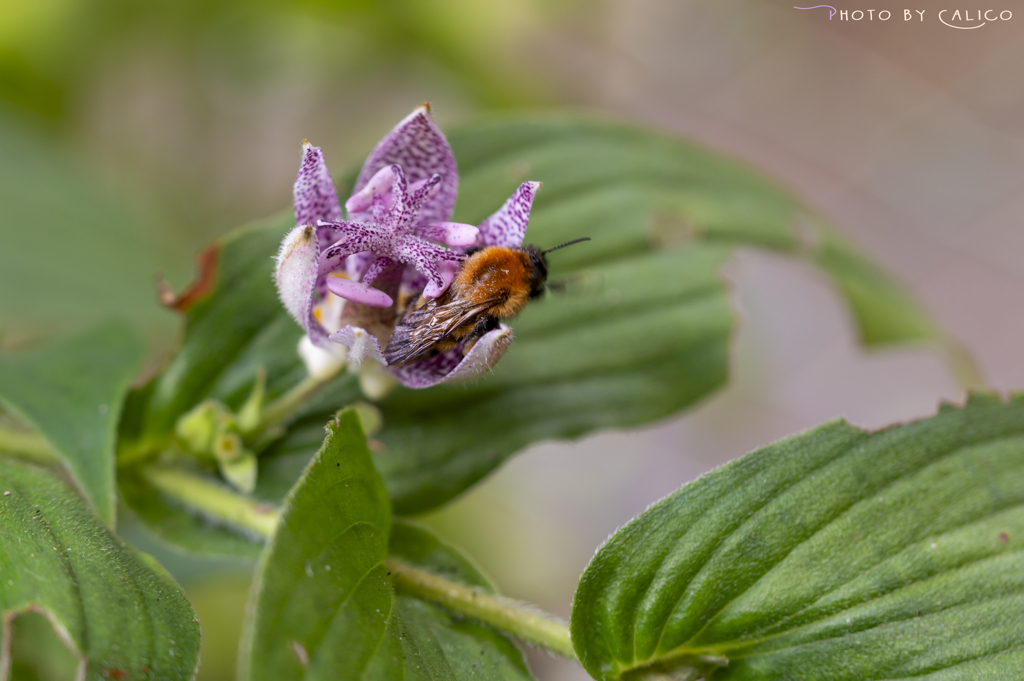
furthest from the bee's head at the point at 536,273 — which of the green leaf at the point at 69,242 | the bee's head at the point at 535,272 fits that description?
the green leaf at the point at 69,242

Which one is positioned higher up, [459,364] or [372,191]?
[372,191]

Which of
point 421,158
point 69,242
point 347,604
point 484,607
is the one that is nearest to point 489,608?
point 484,607

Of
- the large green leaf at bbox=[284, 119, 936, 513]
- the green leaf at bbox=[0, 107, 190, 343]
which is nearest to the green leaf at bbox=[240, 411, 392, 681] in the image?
the large green leaf at bbox=[284, 119, 936, 513]

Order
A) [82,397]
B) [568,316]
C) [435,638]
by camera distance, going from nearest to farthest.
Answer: [435,638] < [82,397] < [568,316]

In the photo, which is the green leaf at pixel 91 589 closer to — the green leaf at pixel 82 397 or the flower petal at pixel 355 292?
the green leaf at pixel 82 397

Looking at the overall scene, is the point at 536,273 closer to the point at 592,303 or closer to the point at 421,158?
the point at 421,158

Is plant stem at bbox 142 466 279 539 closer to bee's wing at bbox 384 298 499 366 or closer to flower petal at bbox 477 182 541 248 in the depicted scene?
bee's wing at bbox 384 298 499 366
